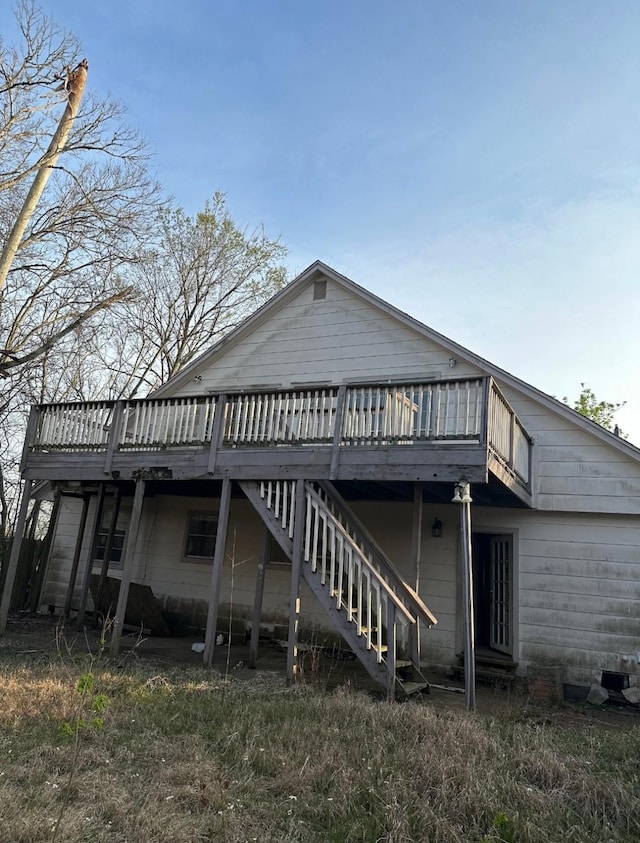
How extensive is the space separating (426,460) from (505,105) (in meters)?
5.77

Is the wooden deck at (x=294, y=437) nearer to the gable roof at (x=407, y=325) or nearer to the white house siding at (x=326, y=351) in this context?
the gable roof at (x=407, y=325)

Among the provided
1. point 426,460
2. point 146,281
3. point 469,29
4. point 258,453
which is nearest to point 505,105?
point 469,29

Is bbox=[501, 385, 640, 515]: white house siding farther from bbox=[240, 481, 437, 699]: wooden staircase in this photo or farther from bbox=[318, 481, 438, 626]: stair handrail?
bbox=[240, 481, 437, 699]: wooden staircase

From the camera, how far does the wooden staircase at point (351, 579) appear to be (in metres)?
7.44

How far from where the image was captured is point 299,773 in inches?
177

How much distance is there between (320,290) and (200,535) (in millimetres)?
6062

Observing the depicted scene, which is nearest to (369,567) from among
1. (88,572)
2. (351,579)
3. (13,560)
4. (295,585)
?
(351,579)

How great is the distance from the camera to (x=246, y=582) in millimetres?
12609

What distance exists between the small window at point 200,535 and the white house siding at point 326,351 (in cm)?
294

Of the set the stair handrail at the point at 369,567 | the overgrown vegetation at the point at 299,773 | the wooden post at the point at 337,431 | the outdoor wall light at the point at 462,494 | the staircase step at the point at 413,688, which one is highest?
the wooden post at the point at 337,431

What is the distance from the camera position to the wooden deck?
7809mm

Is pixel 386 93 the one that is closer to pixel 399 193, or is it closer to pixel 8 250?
pixel 399 193

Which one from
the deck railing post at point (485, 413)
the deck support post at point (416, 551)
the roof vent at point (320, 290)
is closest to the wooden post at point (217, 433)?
the deck support post at point (416, 551)

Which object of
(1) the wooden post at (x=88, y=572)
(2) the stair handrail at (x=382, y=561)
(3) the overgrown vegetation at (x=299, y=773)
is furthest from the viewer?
(1) the wooden post at (x=88, y=572)
